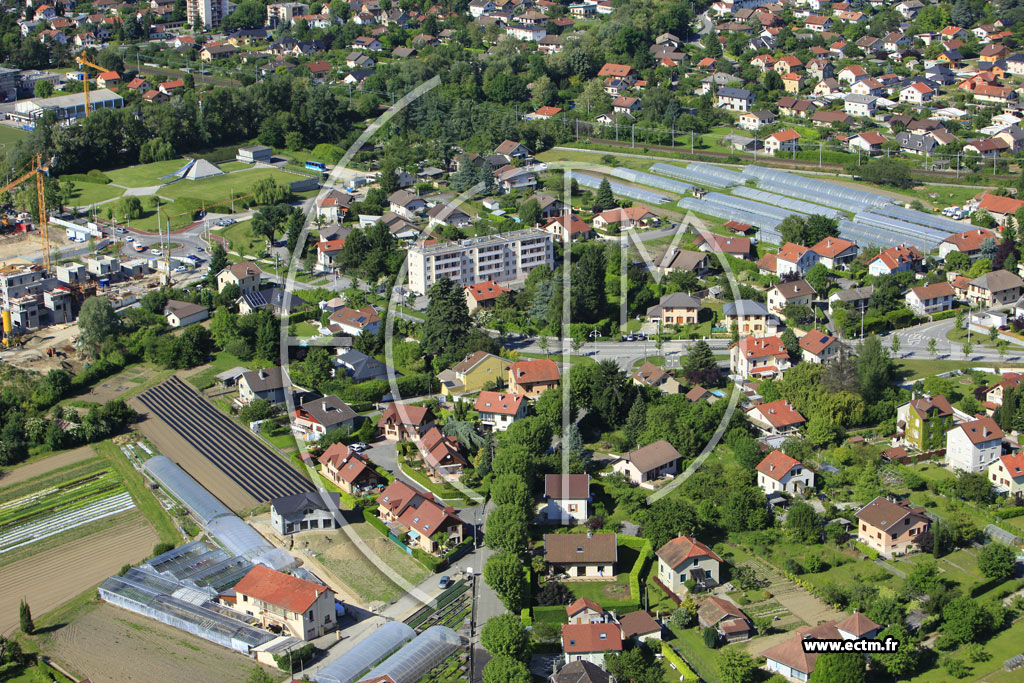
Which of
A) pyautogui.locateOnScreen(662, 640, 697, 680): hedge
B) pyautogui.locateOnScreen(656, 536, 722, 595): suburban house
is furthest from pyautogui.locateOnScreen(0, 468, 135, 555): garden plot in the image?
pyautogui.locateOnScreen(662, 640, 697, 680): hedge

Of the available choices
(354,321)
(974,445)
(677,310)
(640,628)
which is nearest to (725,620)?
(640,628)

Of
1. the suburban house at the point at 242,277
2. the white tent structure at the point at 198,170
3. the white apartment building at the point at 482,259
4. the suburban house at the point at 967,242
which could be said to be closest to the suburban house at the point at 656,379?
the white apartment building at the point at 482,259

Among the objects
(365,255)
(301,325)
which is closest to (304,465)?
(301,325)

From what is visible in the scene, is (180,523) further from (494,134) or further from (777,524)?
(494,134)

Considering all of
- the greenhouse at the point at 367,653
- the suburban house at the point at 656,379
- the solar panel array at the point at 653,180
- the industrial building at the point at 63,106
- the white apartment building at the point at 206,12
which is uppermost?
the white apartment building at the point at 206,12

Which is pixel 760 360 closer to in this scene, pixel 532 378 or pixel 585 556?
pixel 532 378

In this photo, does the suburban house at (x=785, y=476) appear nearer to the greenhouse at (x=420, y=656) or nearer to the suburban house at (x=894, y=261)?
the greenhouse at (x=420, y=656)
